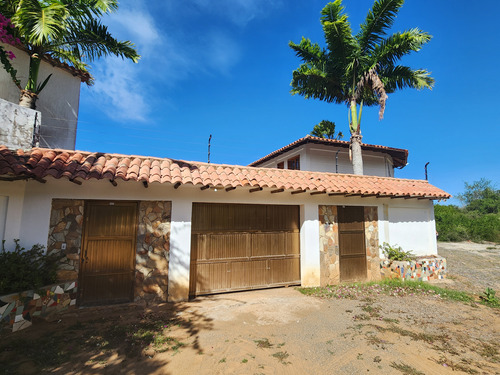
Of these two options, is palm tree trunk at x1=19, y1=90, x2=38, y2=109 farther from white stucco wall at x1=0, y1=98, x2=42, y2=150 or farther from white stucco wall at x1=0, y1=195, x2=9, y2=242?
white stucco wall at x1=0, y1=195, x2=9, y2=242

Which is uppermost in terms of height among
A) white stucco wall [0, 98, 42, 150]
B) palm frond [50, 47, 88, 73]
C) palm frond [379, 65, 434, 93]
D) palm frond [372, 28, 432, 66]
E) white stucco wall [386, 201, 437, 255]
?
palm frond [372, 28, 432, 66]

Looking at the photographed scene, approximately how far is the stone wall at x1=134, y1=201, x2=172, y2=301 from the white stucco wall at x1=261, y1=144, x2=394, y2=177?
9.47m

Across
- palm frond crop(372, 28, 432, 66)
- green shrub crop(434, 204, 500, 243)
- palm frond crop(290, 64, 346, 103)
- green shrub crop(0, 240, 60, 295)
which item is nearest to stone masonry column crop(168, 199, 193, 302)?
Answer: green shrub crop(0, 240, 60, 295)

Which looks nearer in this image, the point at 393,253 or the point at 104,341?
the point at 104,341

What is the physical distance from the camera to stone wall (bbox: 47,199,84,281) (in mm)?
5411

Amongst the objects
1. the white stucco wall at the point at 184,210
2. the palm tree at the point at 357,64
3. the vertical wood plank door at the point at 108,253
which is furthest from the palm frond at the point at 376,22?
the vertical wood plank door at the point at 108,253

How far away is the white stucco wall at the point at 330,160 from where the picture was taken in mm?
13977

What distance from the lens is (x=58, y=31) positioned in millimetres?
5938

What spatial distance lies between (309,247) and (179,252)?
3.97 metres

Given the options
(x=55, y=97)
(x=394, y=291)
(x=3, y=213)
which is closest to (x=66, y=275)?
(x=3, y=213)

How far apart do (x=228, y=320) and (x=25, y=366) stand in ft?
10.6

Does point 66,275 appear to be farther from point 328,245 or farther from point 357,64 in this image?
point 357,64

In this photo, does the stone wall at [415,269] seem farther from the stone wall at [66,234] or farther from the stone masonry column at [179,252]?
the stone wall at [66,234]

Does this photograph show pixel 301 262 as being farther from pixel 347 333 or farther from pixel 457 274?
pixel 457 274
